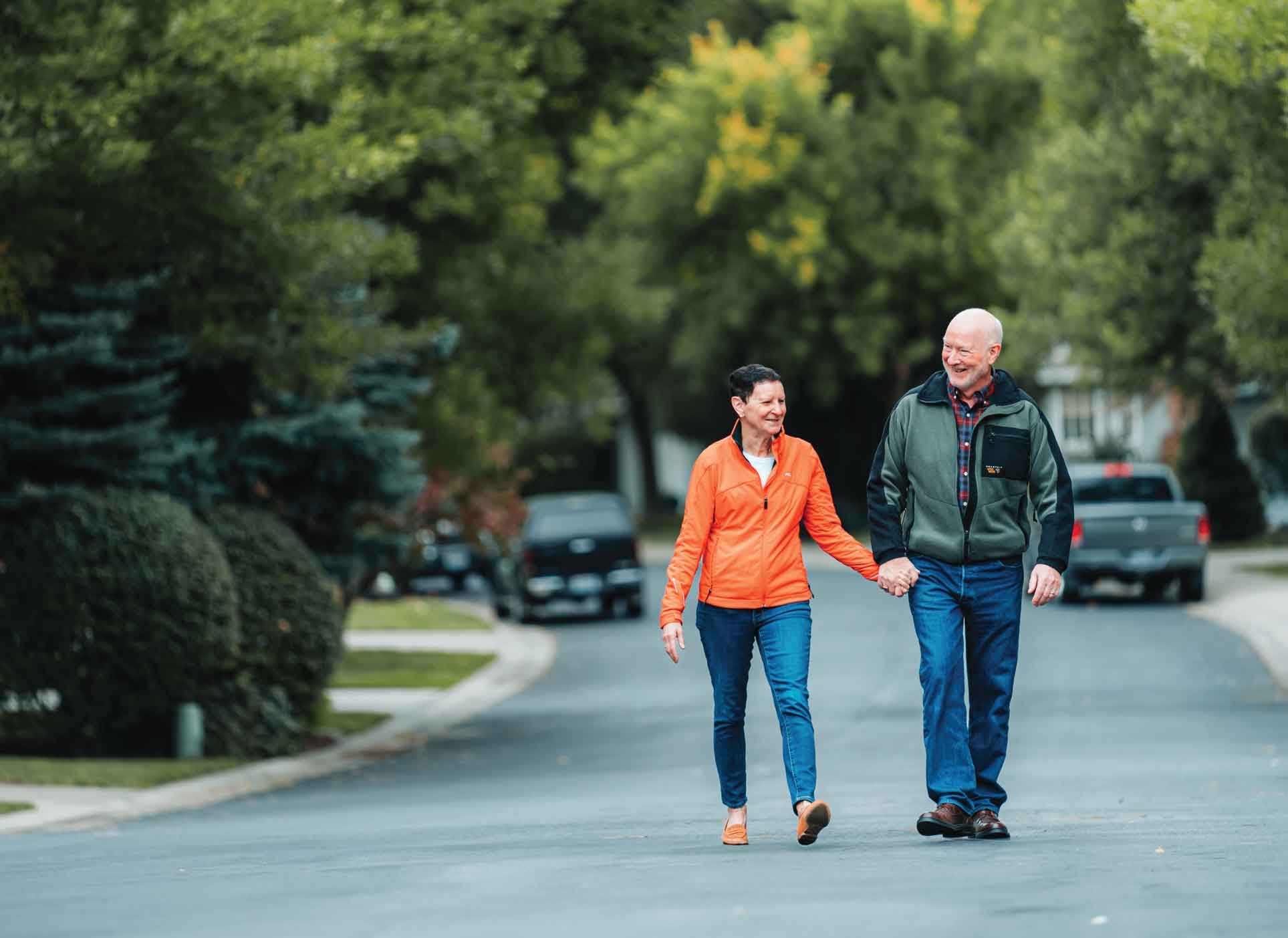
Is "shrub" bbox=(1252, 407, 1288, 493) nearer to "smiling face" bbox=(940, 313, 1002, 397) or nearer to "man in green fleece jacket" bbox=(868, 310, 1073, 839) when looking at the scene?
"man in green fleece jacket" bbox=(868, 310, 1073, 839)

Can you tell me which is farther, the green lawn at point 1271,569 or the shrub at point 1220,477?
the shrub at point 1220,477

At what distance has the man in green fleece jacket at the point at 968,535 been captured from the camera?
26.6 ft

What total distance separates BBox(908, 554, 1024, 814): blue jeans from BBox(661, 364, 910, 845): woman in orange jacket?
1.05 ft

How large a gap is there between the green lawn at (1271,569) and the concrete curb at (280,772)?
12.6 metres

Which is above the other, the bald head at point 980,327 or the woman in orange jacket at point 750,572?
the bald head at point 980,327

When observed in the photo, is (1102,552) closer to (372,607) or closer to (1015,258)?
(1015,258)

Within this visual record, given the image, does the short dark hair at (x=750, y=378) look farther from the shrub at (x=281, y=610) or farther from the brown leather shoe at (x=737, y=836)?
the shrub at (x=281, y=610)

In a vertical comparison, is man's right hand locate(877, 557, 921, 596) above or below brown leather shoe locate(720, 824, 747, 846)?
above

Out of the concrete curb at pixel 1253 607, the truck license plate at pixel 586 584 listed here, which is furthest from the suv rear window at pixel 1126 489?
the truck license plate at pixel 586 584

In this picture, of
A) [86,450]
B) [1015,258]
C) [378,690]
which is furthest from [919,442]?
[1015,258]

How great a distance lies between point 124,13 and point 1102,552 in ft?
57.4

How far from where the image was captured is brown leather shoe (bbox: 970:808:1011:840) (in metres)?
8.10

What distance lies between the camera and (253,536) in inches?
624

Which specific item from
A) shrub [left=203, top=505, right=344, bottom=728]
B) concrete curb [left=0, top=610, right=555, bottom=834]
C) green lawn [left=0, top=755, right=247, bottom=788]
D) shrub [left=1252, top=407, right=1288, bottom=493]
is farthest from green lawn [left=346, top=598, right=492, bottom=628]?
shrub [left=1252, top=407, right=1288, bottom=493]
